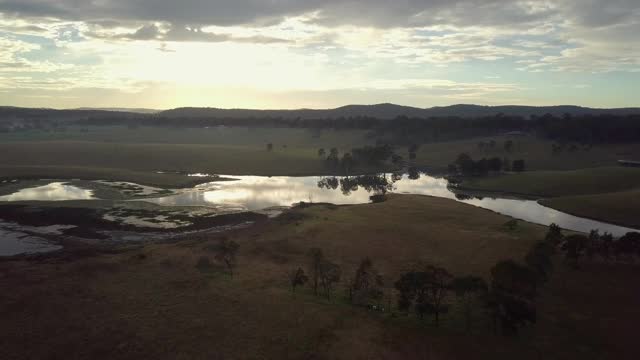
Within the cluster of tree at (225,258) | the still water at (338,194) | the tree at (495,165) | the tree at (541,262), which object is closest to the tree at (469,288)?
the tree at (541,262)

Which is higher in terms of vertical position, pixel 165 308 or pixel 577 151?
pixel 577 151

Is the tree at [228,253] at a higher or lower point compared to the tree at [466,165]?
lower

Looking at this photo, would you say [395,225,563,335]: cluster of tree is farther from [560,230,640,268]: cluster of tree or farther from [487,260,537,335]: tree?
[560,230,640,268]: cluster of tree

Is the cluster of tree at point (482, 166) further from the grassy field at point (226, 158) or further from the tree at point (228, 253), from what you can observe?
the tree at point (228, 253)

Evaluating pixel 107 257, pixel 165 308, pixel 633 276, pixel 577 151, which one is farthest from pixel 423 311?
pixel 577 151

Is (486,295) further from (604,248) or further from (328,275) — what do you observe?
(604,248)

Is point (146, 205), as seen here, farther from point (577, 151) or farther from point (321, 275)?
point (577, 151)
